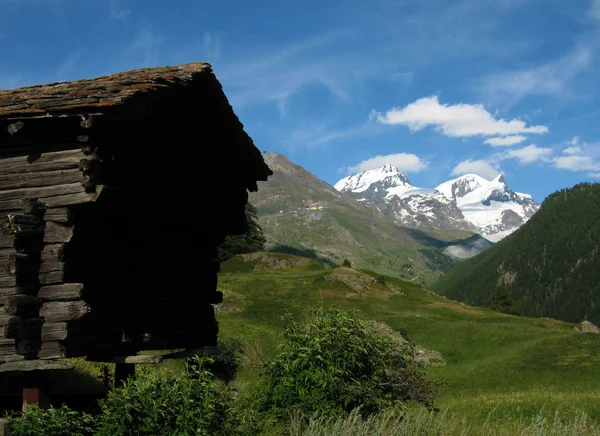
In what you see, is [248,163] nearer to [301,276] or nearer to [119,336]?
[119,336]

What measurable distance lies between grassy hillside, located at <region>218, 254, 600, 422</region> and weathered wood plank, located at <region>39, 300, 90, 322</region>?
192 inches

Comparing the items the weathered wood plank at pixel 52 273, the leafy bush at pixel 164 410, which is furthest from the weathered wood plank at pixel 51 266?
the leafy bush at pixel 164 410

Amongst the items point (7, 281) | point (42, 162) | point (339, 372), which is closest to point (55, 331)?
point (7, 281)

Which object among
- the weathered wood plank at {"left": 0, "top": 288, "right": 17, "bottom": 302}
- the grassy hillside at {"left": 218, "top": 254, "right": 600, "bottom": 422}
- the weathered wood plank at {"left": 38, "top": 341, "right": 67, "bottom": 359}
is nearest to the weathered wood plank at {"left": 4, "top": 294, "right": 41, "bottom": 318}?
the weathered wood plank at {"left": 0, "top": 288, "right": 17, "bottom": 302}

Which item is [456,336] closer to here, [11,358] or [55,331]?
[55,331]

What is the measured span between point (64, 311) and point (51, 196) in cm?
217

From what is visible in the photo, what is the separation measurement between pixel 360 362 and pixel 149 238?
19.1 feet

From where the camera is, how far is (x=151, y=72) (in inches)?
498

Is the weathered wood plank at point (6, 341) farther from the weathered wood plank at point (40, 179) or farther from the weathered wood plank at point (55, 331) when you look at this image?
the weathered wood plank at point (40, 179)

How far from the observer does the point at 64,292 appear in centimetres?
1050

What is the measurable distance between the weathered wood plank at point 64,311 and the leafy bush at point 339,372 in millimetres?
4290

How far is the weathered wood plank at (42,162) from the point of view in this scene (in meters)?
10.7

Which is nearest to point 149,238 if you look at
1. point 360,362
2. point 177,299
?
point 177,299

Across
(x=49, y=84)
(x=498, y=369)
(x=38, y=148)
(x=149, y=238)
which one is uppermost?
(x=49, y=84)
